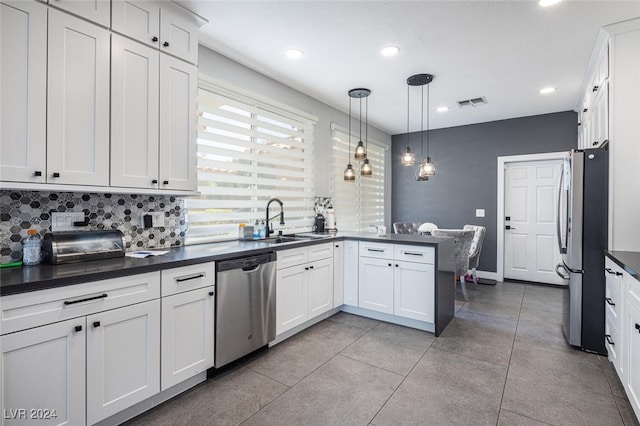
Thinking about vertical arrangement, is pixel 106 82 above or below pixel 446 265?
above

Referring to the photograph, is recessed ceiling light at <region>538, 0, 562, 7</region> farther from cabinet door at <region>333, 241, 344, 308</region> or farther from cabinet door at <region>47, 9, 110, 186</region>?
cabinet door at <region>47, 9, 110, 186</region>

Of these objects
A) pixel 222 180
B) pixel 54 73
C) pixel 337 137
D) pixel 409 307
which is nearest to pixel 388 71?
pixel 337 137

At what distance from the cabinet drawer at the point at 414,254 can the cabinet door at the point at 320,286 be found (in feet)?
2.42

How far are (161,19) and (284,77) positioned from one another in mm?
1540

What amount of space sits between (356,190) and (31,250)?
13.7 feet

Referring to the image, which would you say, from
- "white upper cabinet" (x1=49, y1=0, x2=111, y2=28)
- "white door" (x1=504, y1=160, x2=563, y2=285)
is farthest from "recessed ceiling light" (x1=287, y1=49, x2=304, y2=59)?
"white door" (x1=504, y1=160, x2=563, y2=285)

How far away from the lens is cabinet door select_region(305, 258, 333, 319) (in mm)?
3182

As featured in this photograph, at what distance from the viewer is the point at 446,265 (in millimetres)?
3225

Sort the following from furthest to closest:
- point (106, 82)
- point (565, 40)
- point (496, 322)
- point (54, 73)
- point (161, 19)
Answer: point (496, 322) → point (565, 40) → point (161, 19) → point (106, 82) → point (54, 73)

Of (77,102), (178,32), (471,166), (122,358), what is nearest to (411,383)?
(122,358)

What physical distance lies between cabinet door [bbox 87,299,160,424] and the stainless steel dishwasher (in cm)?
47

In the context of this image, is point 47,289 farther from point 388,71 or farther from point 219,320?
point 388,71

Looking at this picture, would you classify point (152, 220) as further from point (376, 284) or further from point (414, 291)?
point (414, 291)

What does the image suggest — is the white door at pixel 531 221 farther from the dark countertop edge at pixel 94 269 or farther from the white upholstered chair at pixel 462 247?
the dark countertop edge at pixel 94 269
